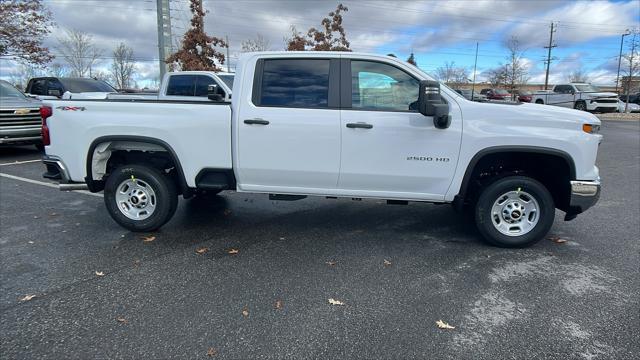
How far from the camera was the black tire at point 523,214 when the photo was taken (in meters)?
4.53

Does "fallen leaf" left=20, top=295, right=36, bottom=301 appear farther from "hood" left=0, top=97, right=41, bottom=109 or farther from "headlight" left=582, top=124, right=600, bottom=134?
"hood" left=0, top=97, right=41, bottom=109

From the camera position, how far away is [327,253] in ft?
14.8

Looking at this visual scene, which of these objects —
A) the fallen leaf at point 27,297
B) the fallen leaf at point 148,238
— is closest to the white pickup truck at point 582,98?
the fallen leaf at point 148,238

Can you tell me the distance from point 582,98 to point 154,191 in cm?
3094

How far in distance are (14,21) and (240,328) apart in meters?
24.3

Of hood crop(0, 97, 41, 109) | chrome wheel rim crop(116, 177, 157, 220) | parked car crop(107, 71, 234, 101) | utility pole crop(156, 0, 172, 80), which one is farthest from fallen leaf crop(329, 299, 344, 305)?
utility pole crop(156, 0, 172, 80)

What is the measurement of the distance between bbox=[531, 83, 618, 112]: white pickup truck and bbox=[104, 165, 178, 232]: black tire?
2910 cm

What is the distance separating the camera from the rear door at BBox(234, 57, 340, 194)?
14.7 feet

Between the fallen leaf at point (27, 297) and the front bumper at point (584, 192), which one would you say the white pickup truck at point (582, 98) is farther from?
the fallen leaf at point (27, 297)

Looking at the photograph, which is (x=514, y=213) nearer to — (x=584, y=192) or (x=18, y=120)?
(x=584, y=192)

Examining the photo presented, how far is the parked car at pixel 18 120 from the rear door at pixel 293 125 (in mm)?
8428

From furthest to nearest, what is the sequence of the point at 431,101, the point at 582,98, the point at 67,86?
the point at 582,98
the point at 67,86
the point at 431,101

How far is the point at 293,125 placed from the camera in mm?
4480

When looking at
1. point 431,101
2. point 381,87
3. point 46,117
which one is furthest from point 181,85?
point 431,101
